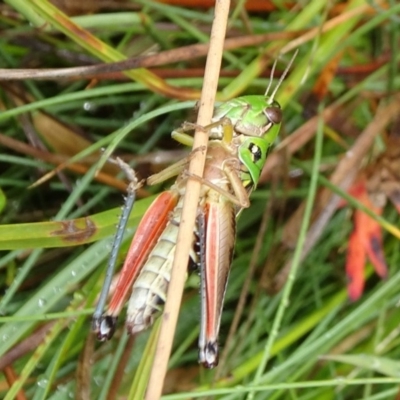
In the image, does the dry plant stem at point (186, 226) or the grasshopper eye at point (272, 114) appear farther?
the grasshopper eye at point (272, 114)

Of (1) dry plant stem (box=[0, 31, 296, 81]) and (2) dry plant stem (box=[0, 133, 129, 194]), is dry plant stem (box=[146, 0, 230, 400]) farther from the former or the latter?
(2) dry plant stem (box=[0, 133, 129, 194])

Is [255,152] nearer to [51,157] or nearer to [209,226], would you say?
[209,226]

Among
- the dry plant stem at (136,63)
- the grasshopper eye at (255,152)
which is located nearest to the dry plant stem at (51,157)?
the dry plant stem at (136,63)

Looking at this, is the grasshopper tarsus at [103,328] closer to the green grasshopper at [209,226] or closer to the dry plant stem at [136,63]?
the green grasshopper at [209,226]

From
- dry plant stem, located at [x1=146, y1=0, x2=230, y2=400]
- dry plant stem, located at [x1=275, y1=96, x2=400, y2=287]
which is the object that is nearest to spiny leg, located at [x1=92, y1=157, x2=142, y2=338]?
dry plant stem, located at [x1=146, y1=0, x2=230, y2=400]

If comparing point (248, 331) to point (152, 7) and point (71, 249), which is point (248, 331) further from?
point (152, 7)

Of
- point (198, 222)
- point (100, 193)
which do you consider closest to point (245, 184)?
point (198, 222)

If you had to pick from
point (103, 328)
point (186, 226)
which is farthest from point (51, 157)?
point (186, 226)
